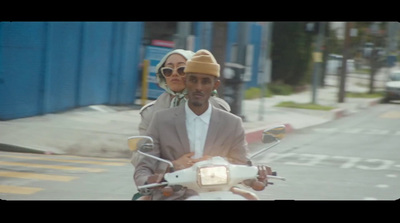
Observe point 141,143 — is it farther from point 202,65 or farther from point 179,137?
point 202,65

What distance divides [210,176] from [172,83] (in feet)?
2.50

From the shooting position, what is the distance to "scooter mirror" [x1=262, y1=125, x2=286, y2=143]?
11.0 ft

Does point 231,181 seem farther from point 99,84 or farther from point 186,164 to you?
point 99,84

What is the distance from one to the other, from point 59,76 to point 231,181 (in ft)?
29.6

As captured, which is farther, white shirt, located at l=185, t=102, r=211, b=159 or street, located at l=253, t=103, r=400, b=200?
street, located at l=253, t=103, r=400, b=200

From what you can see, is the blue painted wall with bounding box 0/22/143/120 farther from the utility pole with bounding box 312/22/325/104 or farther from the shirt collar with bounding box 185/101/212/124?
the shirt collar with bounding box 185/101/212/124

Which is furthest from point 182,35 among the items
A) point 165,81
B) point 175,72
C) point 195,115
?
point 195,115

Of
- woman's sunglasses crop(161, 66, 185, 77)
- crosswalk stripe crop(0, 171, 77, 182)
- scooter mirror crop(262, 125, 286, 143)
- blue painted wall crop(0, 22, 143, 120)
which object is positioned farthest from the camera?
blue painted wall crop(0, 22, 143, 120)

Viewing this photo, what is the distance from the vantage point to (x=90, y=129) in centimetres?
851

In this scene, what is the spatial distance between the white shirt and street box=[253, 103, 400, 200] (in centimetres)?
97

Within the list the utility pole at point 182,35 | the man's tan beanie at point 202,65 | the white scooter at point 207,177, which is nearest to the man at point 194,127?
the man's tan beanie at point 202,65

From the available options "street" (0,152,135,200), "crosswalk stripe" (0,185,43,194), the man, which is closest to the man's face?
the man

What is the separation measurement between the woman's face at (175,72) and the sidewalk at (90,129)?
2767 mm
